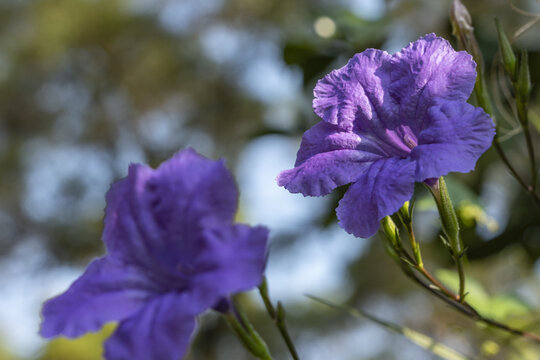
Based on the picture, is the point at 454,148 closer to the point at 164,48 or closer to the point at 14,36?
the point at 164,48

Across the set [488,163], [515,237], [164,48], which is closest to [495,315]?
[515,237]

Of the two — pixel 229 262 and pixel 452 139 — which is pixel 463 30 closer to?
pixel 452 139

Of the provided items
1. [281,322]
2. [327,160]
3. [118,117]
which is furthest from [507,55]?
[118,117]

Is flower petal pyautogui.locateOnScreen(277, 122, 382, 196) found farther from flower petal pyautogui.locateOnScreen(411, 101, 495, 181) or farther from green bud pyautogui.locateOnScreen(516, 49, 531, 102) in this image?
green bud pyautogui.locateOnScreen(516, 49, 531, 102)

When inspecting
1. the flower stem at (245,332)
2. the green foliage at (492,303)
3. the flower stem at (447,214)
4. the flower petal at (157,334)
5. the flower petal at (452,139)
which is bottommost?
the green foliage at (492,303)

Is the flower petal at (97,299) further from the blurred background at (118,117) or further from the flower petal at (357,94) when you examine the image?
the blurred background at (118,117)

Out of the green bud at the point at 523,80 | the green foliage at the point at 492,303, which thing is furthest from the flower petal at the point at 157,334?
the green foliage at the point at 492,303

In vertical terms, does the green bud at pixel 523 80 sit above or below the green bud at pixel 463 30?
below

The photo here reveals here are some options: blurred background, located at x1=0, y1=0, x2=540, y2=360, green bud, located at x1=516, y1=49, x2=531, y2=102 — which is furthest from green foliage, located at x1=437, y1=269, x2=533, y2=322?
blurred background, located at x1=0, y1=0, x2=540, y2=360
